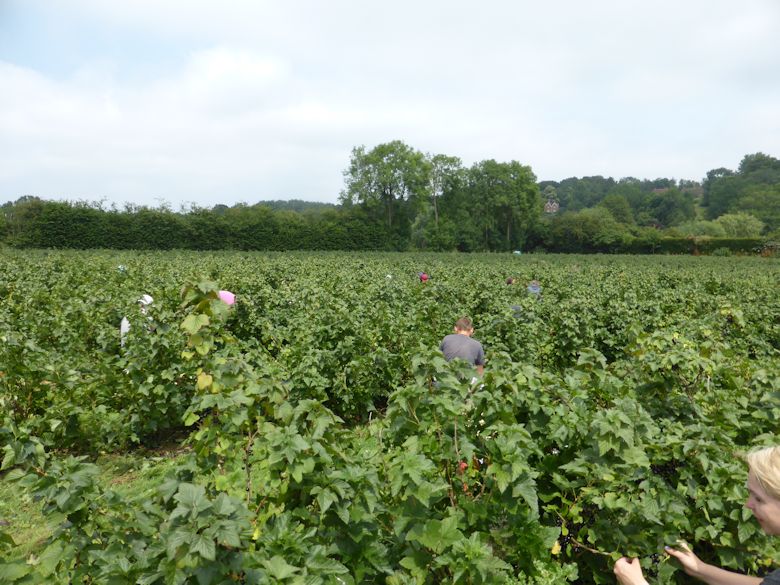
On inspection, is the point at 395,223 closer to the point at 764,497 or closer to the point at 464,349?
the point at 464,349

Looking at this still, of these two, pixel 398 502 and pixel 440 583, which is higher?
pixel 398 502

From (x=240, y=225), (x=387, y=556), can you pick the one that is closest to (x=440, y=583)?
(x=387, y=556)

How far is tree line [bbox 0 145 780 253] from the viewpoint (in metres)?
50.2

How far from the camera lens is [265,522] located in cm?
225

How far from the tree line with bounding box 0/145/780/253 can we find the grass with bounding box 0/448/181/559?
52.7 metres

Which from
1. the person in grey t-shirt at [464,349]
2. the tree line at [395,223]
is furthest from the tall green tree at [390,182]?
the person in grey t-shirt at [464,349]

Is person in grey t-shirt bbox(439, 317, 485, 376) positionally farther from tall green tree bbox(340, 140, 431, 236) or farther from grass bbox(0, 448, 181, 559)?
tall green tree bbox(340, 140, 431, 236)

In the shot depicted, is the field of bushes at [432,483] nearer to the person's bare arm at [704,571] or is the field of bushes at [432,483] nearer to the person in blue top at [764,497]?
the person's bare arm at [704,571]

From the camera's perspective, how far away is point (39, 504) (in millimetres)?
3742

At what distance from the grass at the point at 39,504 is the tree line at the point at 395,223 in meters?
52.7

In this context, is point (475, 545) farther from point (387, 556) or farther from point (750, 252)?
point (750, 252)

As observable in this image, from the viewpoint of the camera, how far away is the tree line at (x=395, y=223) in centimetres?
5025

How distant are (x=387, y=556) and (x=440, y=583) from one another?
286 mm

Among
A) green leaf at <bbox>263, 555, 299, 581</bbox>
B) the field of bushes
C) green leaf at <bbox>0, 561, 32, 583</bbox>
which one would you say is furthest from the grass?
green leaf at <bbox>263, 555, 299, 581</bbox>
